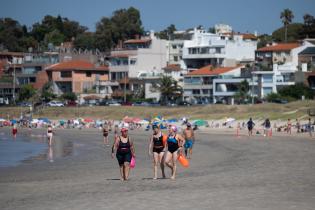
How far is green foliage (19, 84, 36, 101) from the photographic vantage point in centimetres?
9788

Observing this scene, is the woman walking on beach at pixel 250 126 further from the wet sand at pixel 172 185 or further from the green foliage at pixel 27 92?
the green foliage at pixel 27 92

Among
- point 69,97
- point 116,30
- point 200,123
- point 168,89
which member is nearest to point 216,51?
point 168,89

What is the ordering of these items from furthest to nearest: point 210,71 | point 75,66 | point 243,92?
point 75,66, point 210,71, point 243,92

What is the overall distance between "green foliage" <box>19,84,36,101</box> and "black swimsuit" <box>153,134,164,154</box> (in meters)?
80.7

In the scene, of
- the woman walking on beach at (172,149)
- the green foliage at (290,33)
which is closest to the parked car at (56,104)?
the green foliage at (290,33)

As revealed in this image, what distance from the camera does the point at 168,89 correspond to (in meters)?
84.8

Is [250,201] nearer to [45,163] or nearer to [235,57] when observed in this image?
[45,163]

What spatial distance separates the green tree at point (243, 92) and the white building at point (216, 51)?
12.1 metres

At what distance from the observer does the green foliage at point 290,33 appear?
383 ft

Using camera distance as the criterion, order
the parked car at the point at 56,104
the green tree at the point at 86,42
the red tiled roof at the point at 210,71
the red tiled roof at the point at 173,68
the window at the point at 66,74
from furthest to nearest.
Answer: the green tree at the point at 86,42 → the window at the point at 66,74 → the red tiled roof at the point at 173,68 → the parked car at the point at 56,104 → the red tiled roof at the point at 210,71

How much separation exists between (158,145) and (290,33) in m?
104

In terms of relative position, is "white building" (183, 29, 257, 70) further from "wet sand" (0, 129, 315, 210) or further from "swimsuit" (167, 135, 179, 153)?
"swimsuit" (167, 135, 179, 153)

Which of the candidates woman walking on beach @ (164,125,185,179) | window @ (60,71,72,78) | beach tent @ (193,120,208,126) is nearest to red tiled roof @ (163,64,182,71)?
window @ (60,71,72,78)

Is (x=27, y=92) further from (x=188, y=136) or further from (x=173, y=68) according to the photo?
(x=188, y=136)
